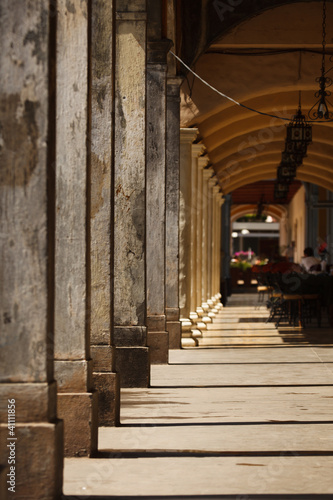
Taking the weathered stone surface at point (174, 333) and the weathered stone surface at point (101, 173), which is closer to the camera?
the weathered stone surface at point (101, 173)

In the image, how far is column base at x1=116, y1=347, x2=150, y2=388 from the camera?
26.6ft

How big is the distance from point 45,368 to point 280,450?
5.83 feet

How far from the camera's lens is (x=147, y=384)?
8125mm

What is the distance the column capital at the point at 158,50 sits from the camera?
10.3m

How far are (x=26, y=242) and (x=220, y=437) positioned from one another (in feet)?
7.43

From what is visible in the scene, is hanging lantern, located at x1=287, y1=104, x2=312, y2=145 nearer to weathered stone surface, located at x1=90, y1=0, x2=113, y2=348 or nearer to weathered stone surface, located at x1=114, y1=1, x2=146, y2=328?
weathered stone surface, located at x1=114, y1=1, x2=146, y2=328

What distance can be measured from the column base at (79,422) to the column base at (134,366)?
9.47 feet

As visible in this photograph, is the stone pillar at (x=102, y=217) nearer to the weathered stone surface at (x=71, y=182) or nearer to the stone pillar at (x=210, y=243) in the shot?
the weathered stone surface at (x=71, y=182)

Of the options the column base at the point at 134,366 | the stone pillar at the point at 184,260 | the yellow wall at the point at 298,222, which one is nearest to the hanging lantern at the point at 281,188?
the yellow wall at the point at 298,222

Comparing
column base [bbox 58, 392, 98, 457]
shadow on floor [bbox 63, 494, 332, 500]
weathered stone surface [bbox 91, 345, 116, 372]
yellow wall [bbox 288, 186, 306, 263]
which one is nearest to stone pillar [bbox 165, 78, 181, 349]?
weathered stone surface [bbox 91, 345, 116, 372]

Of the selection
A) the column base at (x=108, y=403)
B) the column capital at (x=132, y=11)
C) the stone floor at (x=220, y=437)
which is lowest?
the stone floor at (x=220, y=437)

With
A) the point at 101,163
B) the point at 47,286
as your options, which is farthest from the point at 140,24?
the point at 47,286

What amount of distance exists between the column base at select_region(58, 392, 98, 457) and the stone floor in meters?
0.09

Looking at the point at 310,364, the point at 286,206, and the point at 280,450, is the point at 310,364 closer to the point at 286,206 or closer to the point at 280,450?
the point at 280,450
